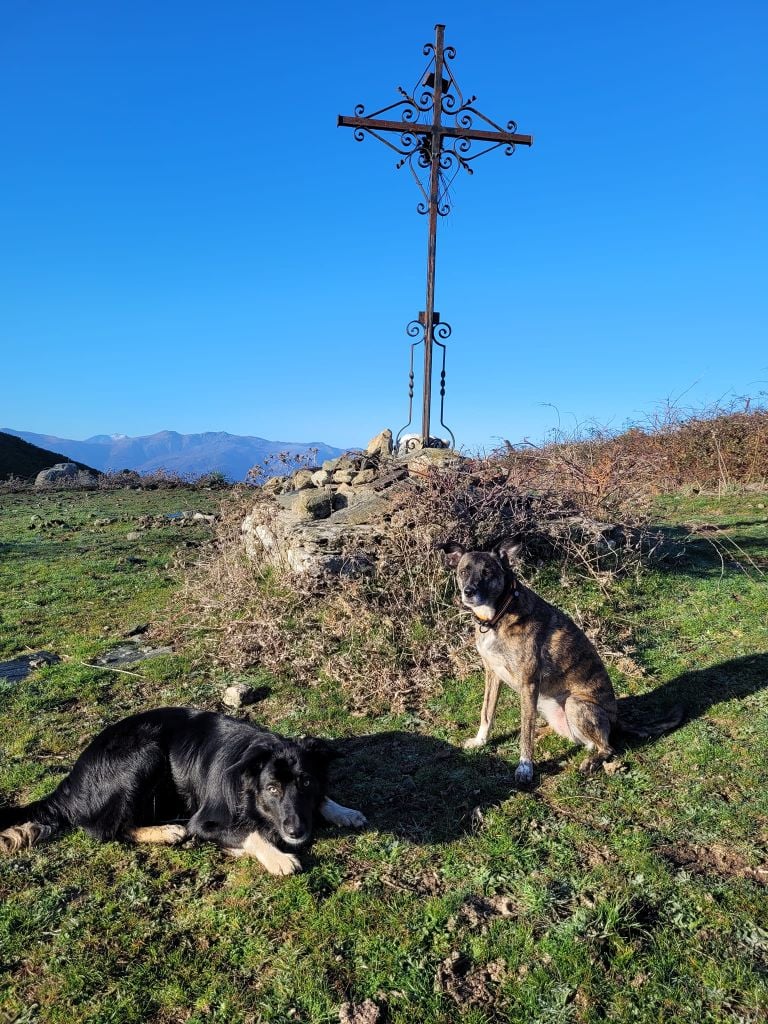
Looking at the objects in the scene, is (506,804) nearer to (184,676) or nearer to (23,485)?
(184,676)

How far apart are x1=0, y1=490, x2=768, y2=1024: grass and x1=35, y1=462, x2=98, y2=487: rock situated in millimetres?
21056

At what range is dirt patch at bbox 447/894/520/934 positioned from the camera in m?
3.47

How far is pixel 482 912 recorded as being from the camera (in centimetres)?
A: 355

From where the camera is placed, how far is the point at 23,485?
1013 inches

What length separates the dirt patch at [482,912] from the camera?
3471 mm

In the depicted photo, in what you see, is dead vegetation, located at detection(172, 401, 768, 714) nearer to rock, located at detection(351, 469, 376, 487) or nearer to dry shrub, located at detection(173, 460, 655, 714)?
dry shrub, located at detection(173, 460, 655, 714)

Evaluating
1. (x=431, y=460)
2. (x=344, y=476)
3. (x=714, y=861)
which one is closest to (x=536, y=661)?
(x=714, y=861)

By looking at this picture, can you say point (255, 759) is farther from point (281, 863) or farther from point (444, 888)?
point (444, 888)

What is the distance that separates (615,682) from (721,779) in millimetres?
1706

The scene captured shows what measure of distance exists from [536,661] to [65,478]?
84.8ft

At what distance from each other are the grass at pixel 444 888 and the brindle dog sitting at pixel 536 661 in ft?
0.88

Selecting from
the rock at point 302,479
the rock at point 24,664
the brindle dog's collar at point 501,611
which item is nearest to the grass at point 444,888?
the rock at point 24,664

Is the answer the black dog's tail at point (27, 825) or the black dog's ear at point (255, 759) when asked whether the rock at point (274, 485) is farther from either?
the black dog's ear at point (255, 759)

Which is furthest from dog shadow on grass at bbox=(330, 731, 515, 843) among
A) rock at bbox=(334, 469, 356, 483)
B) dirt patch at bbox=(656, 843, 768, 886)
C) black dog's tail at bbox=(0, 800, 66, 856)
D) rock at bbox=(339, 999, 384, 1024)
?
rock at bbox=(334, 469, 356, 483)
